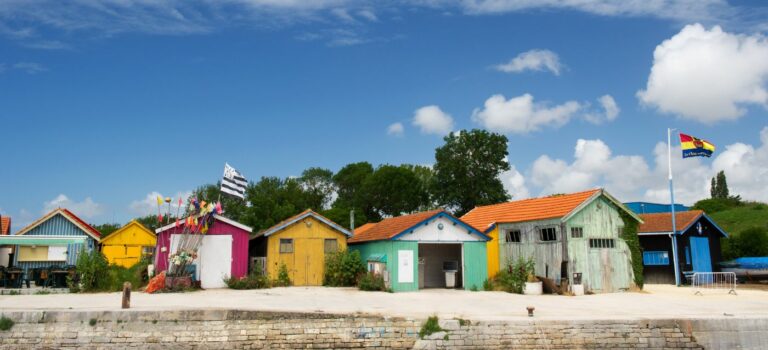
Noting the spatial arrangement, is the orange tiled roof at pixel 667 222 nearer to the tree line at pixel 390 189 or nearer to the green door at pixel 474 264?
the green door at pixel 474 264

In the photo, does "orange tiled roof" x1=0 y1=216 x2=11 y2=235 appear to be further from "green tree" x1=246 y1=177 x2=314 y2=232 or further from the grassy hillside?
the grassy hillside

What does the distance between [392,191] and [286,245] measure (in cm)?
3445

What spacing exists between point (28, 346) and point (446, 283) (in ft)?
59.1

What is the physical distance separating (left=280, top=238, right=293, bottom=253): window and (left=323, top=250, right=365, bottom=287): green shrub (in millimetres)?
1956

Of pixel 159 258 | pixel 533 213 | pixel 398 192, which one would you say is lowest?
pixel 159 258

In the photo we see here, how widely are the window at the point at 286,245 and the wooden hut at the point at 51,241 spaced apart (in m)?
9.18

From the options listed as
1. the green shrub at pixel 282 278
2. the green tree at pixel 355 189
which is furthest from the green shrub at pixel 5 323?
the green tree at pixel 355 189

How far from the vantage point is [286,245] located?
2750 centimetres

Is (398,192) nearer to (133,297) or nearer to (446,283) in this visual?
(446,283)

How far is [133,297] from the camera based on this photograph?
2056 centimetres

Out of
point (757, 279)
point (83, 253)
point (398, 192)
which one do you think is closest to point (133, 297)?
point (83, 253)

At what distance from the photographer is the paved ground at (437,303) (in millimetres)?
16781

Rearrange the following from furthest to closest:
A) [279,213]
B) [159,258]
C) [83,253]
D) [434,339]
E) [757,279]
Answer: [279,213] → [757,279] → [159,258] → [83,253] → [434,339]

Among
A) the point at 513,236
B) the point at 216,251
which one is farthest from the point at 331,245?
the point at 513,236
